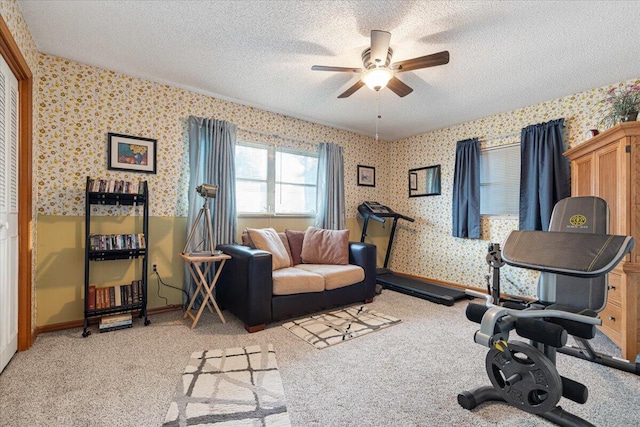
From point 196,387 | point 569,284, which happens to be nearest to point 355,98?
point 569,284

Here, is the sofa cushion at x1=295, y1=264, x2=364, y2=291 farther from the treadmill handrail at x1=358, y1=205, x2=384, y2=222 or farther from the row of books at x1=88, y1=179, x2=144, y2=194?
the row of books at x1=88, y1=179, x2=144, y2=194

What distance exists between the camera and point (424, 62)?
7.13ft

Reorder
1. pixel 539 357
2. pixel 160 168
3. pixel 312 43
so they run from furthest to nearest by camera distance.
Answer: pixel 160 168 → pixel 312 43 → pixel 539 357

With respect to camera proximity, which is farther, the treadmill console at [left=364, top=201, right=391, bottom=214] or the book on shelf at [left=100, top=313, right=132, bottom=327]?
the treadmill console at [left=364, top=201, right=391, bottom=214]

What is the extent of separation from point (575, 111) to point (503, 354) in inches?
129

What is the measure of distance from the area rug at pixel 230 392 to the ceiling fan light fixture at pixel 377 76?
2.27 meters

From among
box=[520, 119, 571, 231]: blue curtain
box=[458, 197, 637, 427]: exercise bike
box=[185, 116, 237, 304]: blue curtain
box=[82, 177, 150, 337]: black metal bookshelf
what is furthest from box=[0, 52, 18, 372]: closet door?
box=[520, 119, 571, 231]: blue curtain

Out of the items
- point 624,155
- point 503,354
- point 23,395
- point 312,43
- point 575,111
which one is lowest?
point 23,395

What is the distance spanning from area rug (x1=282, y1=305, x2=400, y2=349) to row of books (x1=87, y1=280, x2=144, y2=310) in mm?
1486

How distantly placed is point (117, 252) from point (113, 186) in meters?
0.60

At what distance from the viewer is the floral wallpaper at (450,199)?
3.33m

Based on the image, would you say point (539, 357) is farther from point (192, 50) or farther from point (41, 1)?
point (41, 1)

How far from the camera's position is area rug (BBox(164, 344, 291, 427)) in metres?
1.49

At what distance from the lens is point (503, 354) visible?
1.41 meters
